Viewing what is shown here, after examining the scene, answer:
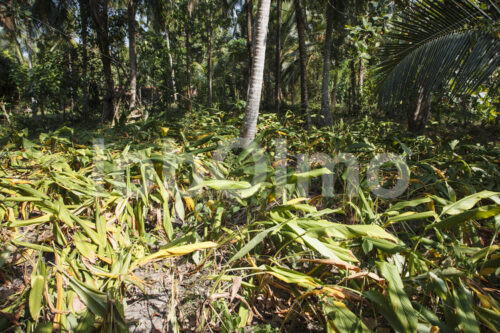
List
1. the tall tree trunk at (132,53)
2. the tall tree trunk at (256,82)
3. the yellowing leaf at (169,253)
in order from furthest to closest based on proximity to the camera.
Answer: the tall tree trunk at (132,53), the tall tree trunk at (256,82), the yellowing leaf at (169,253)

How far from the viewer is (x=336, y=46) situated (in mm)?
11367

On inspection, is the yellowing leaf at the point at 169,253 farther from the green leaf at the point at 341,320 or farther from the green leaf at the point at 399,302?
the green leaf at the point at 399,302

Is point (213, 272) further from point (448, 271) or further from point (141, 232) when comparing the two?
point (448, 271)

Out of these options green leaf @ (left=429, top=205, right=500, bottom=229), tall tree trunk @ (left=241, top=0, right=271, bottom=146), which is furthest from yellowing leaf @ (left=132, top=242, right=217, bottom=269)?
tall tree trunk @ (left=241, top=0, right=271, bottom=146)

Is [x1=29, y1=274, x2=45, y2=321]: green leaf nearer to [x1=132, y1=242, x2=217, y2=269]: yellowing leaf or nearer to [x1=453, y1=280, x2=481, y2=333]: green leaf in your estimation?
[x1=132, y1=242, x2=217, y2=269]: yellowing leaf

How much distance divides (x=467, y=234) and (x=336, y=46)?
12018 mm

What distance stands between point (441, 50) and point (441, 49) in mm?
12

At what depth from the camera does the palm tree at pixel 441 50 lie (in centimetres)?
195

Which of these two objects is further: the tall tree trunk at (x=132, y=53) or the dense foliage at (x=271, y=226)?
the tall tree trunk at (x=132, y=53)

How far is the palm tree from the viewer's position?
76.7 inches

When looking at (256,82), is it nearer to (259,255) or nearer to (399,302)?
(259,255)

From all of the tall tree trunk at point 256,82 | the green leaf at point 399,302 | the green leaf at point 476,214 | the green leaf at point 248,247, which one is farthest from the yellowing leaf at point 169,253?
the tall tree trunk at point 256,82

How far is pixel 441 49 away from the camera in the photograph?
2232 millimetres

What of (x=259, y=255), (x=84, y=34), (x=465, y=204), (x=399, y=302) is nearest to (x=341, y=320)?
(x=399, y=302)
